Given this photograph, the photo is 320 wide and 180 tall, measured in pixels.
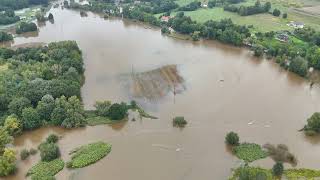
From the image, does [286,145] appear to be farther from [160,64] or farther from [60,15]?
[60,15]

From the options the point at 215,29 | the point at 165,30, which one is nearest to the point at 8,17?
the point at 165,30

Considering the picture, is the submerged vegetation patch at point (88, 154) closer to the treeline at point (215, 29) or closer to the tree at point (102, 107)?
the tree at point (102, 107)

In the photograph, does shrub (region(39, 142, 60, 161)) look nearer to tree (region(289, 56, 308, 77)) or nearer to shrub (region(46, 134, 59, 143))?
shrub (region(46, 134, 59, 143))

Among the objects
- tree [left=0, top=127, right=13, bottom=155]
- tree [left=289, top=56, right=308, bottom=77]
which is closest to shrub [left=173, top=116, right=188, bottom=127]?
tree [left=0, top=127, right=13, bottom=155]

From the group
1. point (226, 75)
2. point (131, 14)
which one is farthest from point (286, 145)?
point (131, 14)

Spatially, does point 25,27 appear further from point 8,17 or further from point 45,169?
point 45,169

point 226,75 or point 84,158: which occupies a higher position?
point 226,75

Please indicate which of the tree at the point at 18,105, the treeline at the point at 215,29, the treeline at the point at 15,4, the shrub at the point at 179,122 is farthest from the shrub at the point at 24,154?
the treeline at the point at 15,4
